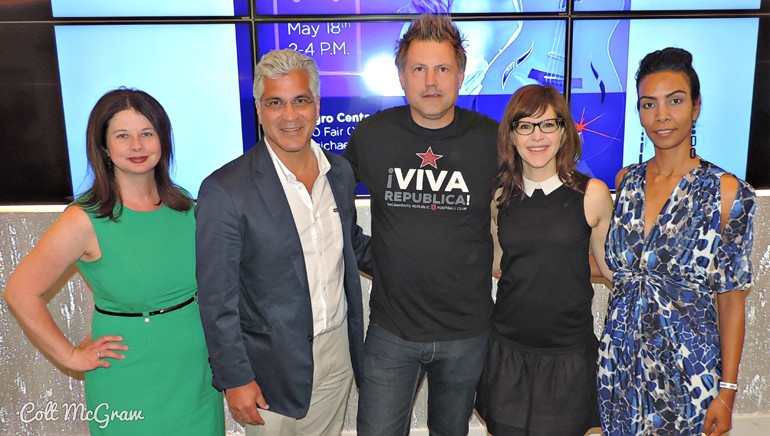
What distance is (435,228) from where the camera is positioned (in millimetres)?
2092

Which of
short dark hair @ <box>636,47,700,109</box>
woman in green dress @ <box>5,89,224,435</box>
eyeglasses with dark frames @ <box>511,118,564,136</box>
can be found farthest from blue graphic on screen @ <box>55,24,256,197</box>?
short dark hair @ <box>636,47,700,109</box>

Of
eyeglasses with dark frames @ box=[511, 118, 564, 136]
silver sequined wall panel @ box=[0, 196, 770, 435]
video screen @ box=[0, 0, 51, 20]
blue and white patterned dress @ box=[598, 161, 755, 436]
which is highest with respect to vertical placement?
video screen @ box=[0, 0, 51, 20]

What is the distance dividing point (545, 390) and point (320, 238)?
956 mm

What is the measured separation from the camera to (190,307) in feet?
6.48

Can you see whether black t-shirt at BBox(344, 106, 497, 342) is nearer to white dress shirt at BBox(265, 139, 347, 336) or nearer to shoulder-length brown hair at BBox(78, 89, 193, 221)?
white dress shirt at BBox(265, 139, 347, 336)

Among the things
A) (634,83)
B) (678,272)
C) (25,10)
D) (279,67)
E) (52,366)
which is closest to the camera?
(678,272)

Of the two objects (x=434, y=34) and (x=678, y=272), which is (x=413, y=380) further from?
(x=434, y=34)

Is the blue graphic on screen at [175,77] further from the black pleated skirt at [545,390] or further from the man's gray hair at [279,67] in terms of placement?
the black pleated skirt at [545,390]

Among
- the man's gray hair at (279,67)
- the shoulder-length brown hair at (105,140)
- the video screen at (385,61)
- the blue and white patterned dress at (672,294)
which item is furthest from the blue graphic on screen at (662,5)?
the shoulder-length brown hair at (105,140)

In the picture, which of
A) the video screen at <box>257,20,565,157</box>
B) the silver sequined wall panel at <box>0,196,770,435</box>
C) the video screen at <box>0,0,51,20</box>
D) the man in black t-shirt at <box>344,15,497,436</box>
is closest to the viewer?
the man in black t-shirt at <box>344,15,497,436</box>

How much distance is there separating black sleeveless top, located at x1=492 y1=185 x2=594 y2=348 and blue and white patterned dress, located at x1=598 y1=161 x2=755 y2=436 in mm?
109

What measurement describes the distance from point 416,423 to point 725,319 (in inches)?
77.8

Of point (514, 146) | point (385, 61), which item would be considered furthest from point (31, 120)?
point (514, 146)

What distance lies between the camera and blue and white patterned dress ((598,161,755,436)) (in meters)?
1.77
